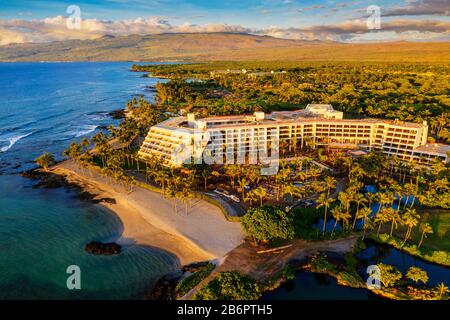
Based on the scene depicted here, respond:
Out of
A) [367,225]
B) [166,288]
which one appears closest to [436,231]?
[367,225]

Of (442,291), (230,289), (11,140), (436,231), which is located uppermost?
(11,140)

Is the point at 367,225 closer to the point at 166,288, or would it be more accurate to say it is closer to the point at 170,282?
the point at 170,282

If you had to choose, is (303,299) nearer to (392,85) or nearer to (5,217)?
(5,217)

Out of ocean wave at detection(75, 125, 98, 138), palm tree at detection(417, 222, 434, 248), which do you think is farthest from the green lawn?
ocean wave at detection(75, 125, 98, 138)

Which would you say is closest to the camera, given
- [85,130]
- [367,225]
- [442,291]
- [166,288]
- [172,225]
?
[442,291]
